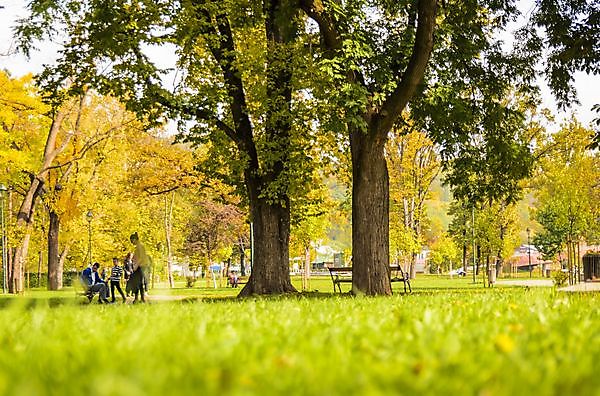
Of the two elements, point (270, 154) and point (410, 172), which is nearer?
point (270, 154)

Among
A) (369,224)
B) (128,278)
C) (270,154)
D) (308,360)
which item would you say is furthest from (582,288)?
(308,360)

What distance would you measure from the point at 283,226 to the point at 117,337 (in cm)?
2082

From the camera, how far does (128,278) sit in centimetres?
2778

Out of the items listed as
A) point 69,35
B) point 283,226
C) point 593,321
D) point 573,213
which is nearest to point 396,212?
point 573,213

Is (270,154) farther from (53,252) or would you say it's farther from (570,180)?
(53,252)

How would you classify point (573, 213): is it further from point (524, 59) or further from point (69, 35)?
point (69, 35)

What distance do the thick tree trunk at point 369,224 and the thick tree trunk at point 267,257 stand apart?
18.8 feet

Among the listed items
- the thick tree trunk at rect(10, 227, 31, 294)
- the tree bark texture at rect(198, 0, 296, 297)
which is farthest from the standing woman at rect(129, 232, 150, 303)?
the thick tree trunk at rect(10, 227, 31, 294)

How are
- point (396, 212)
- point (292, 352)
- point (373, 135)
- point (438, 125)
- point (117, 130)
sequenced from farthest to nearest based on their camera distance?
point (396, 212), point (117, 130), point (438, 125), point (373, 135), point (292, 352)

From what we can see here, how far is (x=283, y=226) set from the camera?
82.2 ft

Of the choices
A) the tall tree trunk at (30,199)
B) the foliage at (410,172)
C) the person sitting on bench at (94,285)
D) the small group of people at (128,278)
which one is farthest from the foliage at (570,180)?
the tall tree trunk at (30,199)

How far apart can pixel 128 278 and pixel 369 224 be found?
12.7 metres

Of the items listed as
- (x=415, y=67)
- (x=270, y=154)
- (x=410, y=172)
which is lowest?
(x=270, y=154)

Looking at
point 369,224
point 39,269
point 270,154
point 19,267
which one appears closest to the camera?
point 369,224
